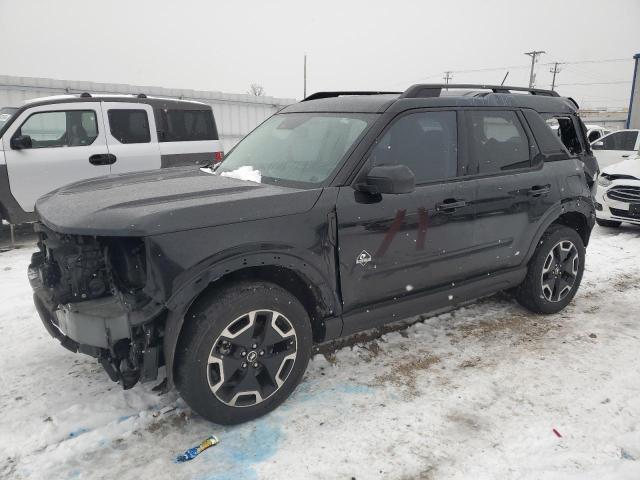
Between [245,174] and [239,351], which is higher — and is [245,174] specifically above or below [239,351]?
above

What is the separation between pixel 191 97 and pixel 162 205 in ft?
53.4

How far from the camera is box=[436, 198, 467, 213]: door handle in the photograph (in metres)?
3.23

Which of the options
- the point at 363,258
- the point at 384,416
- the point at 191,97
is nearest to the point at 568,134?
Result: the point at 363,258

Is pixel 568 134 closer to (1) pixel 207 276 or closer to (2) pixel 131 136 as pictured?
(1) pixel 207 276

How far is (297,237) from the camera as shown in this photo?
266cm

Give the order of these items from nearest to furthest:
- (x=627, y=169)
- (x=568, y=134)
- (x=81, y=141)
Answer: (x=568, y=134) → (x=81, y=141) → (x=627, y=169)

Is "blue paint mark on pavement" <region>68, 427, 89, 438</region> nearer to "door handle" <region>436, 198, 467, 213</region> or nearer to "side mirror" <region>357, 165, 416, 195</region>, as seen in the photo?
"side mirror" <region>357, 165, 416, 195</region>

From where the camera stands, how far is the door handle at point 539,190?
150 inches

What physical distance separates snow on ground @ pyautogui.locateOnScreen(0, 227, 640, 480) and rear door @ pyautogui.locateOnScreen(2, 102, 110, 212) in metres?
2.96

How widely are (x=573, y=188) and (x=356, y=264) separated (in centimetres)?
245

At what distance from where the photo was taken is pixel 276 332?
2.67m

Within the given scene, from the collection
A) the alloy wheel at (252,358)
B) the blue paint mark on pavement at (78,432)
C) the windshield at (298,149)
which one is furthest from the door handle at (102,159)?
the alloy wheel at (252,358)

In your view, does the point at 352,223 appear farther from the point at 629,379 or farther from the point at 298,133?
the point at 629,379

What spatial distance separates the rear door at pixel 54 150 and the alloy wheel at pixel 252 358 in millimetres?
4919
